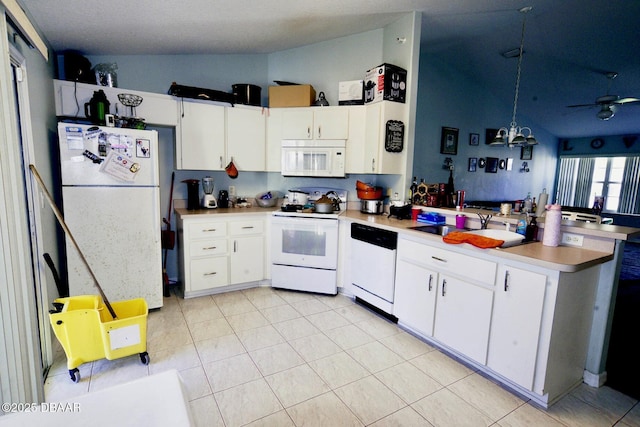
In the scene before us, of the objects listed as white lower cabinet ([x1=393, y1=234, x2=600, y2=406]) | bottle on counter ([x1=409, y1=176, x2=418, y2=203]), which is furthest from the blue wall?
white lower cabinet ([x1=393, y1=234, x2=600, y2=406])

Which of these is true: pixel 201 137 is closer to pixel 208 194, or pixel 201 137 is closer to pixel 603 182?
pixel 208 194

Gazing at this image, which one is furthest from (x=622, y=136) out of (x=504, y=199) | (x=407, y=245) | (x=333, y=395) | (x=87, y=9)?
(x=87, y=9)

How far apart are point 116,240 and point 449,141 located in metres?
4.72

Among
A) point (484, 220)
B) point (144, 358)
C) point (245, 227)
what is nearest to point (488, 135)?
point (484, 220)

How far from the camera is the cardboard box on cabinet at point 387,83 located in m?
3.11

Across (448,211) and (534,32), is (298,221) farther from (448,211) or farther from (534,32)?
(534,32)

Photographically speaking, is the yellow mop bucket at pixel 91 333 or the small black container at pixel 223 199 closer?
the yellow mop bucket at pixel 91 333

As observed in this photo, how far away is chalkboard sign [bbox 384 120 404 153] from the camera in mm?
3182

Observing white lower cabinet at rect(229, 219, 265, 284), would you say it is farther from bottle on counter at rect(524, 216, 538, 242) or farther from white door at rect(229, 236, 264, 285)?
bottle on counter at rect(524, 216, 538, 242)

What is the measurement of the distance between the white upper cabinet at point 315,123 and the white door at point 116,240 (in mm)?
1625

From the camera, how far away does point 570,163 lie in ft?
25.4

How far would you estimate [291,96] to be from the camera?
3555 mm

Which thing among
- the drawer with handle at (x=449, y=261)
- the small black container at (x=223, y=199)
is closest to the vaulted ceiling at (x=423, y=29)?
the small black container at (x=223, y=199)

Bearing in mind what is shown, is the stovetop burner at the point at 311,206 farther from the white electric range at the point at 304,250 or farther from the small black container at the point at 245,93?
the small black container at the point at 245,93
